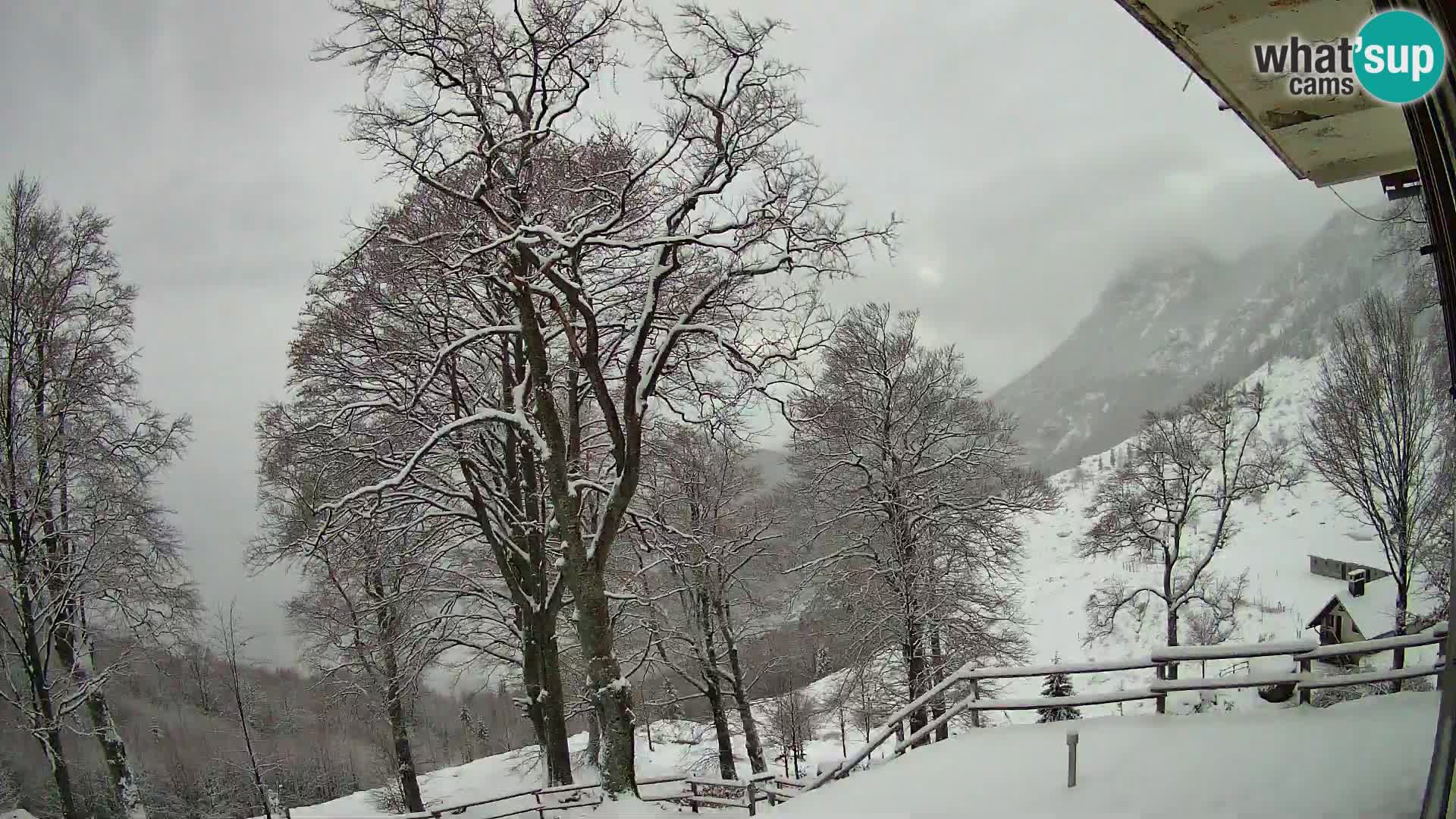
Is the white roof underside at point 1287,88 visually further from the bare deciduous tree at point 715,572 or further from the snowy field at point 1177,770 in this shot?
the bare deciduous tree at point 715,572

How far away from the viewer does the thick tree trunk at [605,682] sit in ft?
28.3

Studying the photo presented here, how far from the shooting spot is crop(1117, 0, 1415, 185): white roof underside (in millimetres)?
3627

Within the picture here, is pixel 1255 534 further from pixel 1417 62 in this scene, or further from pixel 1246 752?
pixel 1417 62

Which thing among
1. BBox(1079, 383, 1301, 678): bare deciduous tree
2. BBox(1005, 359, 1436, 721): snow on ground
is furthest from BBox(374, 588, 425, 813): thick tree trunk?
BBox(1079, 383, 1301, 678): bare deciduous tree

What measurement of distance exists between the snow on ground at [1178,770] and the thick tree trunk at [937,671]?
22.7ft

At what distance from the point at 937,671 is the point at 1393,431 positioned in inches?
516

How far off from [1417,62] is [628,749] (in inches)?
371

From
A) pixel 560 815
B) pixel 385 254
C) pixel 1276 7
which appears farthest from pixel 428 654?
pixel 1276 7

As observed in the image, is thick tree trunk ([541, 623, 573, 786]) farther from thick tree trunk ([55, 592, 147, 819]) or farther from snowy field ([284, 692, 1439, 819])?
thick tree trunk ([55, 592, 147, 819])

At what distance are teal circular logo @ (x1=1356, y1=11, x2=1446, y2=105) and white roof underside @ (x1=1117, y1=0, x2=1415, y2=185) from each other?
0.24 m

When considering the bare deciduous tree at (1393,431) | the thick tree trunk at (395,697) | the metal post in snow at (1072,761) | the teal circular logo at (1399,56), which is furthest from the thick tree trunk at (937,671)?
the teal circular logo at (1399,56)

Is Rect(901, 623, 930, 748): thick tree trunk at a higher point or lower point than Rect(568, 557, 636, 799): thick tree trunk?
lower

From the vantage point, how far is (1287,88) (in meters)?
4.34

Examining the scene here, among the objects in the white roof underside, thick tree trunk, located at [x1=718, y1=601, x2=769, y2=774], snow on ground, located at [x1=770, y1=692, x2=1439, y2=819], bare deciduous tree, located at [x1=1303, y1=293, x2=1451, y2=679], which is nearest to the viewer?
the white roof underside
